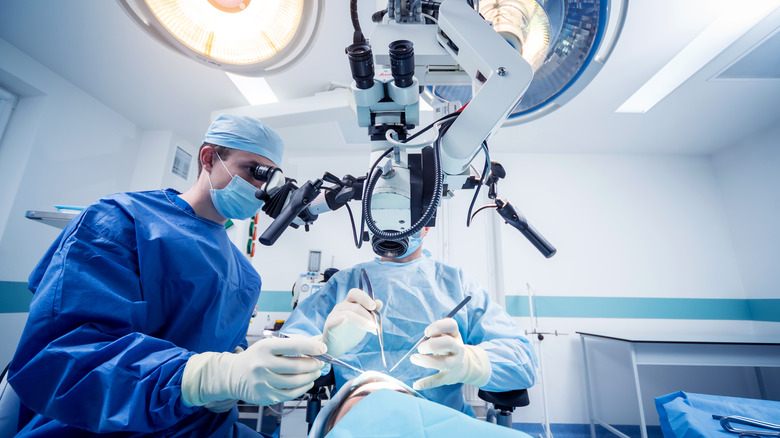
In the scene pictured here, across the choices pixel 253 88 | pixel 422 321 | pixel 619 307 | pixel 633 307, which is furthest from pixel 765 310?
pixel 253 88

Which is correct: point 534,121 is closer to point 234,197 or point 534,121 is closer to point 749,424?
point 749,424

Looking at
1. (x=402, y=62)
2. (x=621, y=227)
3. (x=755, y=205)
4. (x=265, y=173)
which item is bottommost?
(x=265, y=173)

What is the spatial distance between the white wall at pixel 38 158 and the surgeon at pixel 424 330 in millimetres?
2123

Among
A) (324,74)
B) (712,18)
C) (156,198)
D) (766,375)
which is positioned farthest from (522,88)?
(766,375)

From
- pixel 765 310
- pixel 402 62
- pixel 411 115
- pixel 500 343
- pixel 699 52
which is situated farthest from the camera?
pixel 765 310

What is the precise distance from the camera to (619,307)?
2701 mm

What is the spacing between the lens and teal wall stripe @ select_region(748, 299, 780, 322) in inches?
98.1

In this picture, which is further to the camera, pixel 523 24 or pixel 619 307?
pixel 619 307

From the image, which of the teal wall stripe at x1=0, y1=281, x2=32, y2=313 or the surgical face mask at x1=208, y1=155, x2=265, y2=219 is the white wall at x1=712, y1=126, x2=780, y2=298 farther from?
the teal wall stripe at x1=0, y1=281, x2=32, y2=313

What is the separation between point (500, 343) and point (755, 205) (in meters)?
3.29

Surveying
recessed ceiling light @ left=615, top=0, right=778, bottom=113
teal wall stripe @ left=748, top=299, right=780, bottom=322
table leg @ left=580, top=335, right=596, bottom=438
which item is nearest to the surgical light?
recessed ceiling light @ left=615, top=0, right=778, bottom=113

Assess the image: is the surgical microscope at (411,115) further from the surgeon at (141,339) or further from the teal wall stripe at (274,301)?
the teal wall stripe at (274,301)

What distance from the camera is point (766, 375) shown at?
250 cm

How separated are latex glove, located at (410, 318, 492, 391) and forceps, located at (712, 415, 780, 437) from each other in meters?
0.58
